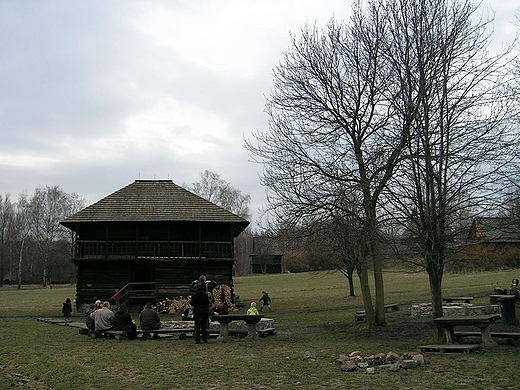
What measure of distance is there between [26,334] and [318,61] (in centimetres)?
1305

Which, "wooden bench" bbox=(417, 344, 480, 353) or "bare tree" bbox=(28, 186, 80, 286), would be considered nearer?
"wooden bench" bbox=(417, 344, 480, 353)

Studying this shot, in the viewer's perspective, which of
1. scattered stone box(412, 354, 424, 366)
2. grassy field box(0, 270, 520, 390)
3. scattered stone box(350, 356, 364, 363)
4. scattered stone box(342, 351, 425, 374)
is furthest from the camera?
scattered stone box(350, 356, 364, 363)

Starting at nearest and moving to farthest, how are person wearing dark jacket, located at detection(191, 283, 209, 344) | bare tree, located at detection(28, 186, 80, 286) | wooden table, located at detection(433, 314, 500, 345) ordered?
wooden table, located at detection(433, 314, 500, 345), person wearing dark jacket, located at detection(191, 283, 209, 344), bare tree, located at detection(28, 186, 80, 286)

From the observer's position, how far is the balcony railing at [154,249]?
Result: 109ft

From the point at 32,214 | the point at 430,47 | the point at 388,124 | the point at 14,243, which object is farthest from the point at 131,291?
the point at 14,243

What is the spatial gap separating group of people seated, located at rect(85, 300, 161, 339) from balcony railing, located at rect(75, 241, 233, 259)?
49.1 feet

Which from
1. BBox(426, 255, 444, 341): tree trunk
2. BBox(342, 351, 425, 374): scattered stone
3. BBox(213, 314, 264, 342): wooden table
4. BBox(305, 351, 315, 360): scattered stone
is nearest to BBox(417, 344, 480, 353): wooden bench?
BBox(426, 255, 444, 341): tree trunk

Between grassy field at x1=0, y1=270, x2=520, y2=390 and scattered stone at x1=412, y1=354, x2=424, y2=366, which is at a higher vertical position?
scattered stone at x1=412, y1=354, x2=424, y2=366

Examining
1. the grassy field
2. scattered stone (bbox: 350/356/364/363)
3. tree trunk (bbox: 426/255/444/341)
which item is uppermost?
tree trunk (bbox: 426/255/444/341)

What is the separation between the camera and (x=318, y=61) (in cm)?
1973

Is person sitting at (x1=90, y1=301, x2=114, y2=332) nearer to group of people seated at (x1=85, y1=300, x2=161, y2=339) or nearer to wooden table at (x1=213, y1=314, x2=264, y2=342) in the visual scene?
group of people seated at (x1=85, y1=300, x2=161, y2=339)

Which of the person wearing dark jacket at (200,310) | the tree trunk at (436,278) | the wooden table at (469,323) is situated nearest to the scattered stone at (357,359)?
the wooden table at (469,323)

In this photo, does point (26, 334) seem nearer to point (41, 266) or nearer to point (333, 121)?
point (333, 121)

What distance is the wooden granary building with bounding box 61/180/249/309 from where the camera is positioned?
3294 cm
